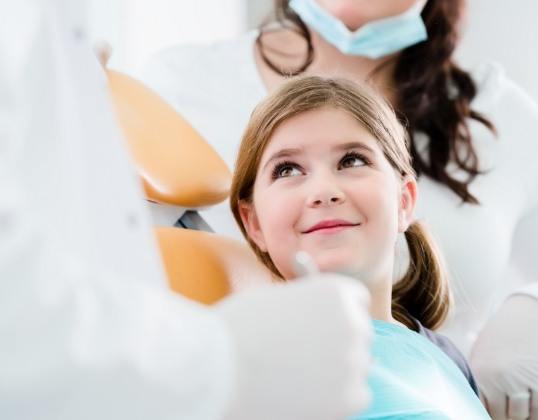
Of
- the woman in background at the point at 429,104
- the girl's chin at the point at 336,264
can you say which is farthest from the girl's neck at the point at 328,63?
the girl's chin at the point at 336,264

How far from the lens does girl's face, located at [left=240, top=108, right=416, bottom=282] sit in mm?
1159

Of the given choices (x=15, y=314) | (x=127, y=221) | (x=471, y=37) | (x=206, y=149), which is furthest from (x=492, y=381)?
(x=471, y=37)

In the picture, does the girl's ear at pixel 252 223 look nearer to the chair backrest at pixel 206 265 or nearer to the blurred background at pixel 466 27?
the chair backrest at pixel 206 265

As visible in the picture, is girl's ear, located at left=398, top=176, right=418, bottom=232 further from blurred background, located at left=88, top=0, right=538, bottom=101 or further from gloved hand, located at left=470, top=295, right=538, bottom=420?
blurred background, located at left=88, top=0, right=538, bottom=101

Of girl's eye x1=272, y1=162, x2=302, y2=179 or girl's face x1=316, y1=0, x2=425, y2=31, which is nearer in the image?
girl's eye x1=272, y1=162, x2=302, y2=179

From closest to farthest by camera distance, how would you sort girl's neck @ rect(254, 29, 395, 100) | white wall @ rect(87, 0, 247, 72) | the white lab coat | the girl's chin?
the white lab coat
the girl's chin
girl's neck @ rect(254, 29, 395, 100)
white wall @ rect(87, 0, 247, 72)

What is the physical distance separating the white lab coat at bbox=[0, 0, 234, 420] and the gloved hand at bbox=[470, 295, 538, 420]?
0.87 m

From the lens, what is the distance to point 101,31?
6.88ft

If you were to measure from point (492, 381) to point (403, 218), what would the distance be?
316mm

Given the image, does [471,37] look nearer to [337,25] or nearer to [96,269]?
[337,25]

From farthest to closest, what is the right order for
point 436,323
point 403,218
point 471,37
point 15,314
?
point 471,37 → point 436,323 → point 403,218 → point 15,314

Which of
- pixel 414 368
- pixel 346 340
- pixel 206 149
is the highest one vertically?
pixel 346 340

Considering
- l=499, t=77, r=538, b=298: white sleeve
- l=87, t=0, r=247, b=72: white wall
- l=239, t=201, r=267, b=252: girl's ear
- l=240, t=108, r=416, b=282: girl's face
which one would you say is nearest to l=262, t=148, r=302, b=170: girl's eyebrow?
l=240, t=108, r=416, b=282: girl's face

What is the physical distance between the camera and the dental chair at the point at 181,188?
1.25 meters
